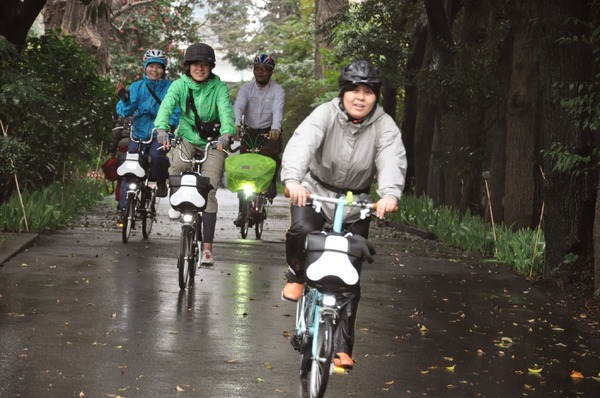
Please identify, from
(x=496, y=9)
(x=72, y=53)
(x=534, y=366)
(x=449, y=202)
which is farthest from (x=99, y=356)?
(x=449, y=202)

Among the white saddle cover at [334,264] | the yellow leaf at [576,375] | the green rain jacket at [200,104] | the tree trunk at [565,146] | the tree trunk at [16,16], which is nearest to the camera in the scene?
the white saddle cover at [334,264]

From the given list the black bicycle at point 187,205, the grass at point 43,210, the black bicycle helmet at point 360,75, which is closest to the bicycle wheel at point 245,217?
the grass at point 43,210

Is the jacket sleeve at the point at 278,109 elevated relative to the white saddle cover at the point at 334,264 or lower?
elevated

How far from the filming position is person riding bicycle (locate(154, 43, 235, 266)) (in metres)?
12.1

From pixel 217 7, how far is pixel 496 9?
43605mm

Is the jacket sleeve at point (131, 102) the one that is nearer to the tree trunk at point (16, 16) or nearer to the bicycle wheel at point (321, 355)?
the tree trunk at point (16, 16)

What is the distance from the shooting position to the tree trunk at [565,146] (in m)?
13.3

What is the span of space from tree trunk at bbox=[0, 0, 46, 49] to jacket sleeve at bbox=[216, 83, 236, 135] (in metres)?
4.67

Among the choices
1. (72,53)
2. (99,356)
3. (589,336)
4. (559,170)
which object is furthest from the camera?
(72,53)

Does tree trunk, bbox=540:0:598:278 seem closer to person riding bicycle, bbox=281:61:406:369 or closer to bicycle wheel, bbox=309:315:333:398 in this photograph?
person riding bicycle, bbox=281:61:406:369

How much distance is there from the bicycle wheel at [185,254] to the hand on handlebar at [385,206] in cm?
474

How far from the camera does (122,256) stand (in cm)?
1420

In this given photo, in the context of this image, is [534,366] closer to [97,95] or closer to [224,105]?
[224,105]

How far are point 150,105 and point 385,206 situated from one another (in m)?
9.19
